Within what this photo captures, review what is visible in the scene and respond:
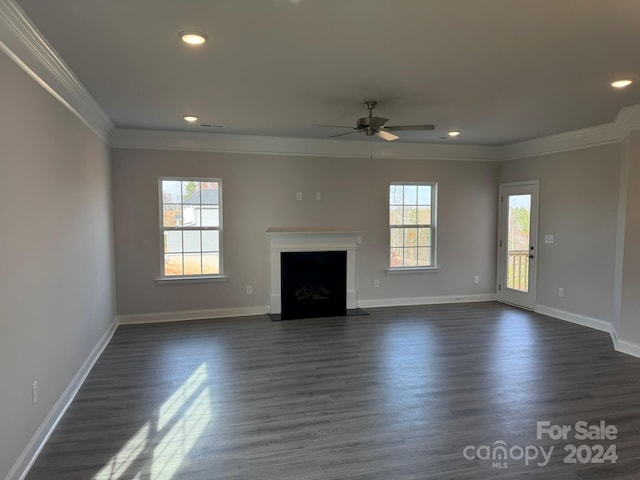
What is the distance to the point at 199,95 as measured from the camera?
3.97 metres

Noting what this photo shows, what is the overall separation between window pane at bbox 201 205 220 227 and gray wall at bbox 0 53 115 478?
6.29 ft

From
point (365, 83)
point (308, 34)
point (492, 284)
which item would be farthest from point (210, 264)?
point (492, 284)

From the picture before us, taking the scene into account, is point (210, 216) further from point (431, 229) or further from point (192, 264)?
point (431, 229)

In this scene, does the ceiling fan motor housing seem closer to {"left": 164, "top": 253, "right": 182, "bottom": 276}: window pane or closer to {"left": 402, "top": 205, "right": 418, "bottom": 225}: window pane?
{"left": 402, "top": 205, "right": 418, "bottom": 225}: window pane

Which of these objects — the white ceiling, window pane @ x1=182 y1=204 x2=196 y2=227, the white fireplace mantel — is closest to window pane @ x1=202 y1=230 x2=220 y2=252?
window pane @ x1=182 y1=204 x2=196 y2=227

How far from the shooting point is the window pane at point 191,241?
604cm

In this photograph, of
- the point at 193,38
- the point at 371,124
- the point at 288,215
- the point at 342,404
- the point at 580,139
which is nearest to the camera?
the point at 193,38

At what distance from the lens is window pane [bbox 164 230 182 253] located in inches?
235

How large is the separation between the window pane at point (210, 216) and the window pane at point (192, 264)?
1.55ft

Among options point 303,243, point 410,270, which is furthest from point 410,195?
point 303,243

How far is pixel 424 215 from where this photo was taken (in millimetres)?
7074

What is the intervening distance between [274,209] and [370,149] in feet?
5.89

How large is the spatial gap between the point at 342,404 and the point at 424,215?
440 centimetres

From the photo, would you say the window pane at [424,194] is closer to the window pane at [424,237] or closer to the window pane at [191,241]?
the window pane at [424,237]
